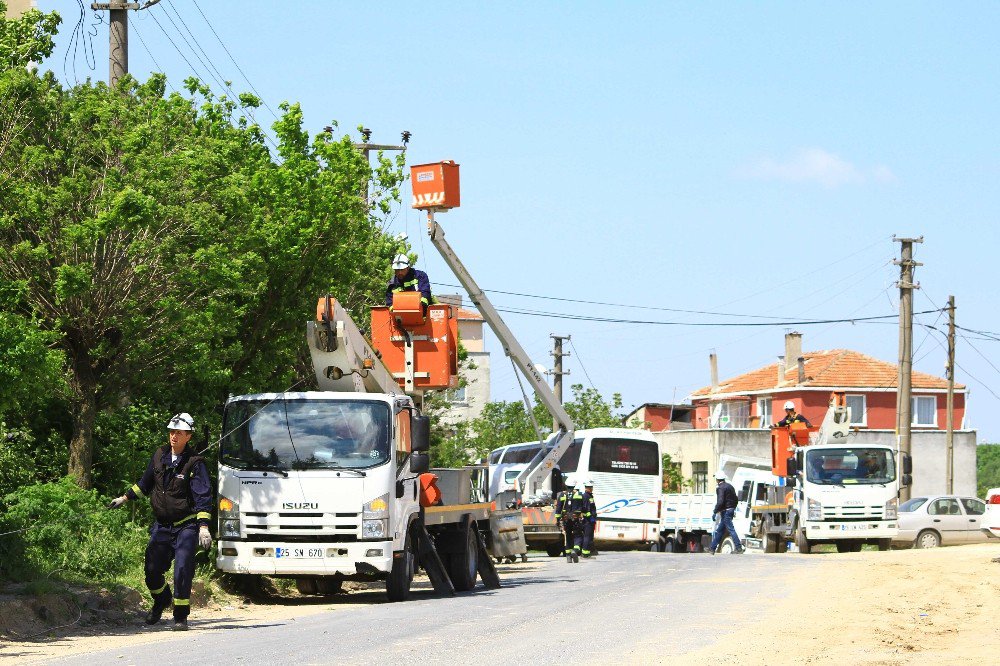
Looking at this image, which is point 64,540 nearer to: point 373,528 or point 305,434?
point 305,434

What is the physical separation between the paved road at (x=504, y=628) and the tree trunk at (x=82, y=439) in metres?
3.72

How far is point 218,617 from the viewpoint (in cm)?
1641

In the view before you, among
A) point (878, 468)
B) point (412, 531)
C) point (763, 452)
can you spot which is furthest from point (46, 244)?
point (763, 452)

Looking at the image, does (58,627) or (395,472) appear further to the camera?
(395,472)

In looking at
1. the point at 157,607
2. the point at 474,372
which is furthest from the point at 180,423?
the point at 474,372

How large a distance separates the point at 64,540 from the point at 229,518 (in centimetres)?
192

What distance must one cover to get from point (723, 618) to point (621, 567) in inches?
470

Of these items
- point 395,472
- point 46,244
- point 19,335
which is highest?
point 46,244

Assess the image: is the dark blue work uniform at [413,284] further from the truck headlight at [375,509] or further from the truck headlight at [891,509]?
the truck headlight at [891,509]

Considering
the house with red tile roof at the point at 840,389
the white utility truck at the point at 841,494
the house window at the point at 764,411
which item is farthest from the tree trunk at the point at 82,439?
the house window at the point at 764,411

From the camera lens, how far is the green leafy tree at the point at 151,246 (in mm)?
17422

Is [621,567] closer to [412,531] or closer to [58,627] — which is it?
[412,531]

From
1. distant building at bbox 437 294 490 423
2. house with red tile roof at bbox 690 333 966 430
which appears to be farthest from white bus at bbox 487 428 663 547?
distant building at bbox 437 294 490 423

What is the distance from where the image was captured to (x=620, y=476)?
132 feet
